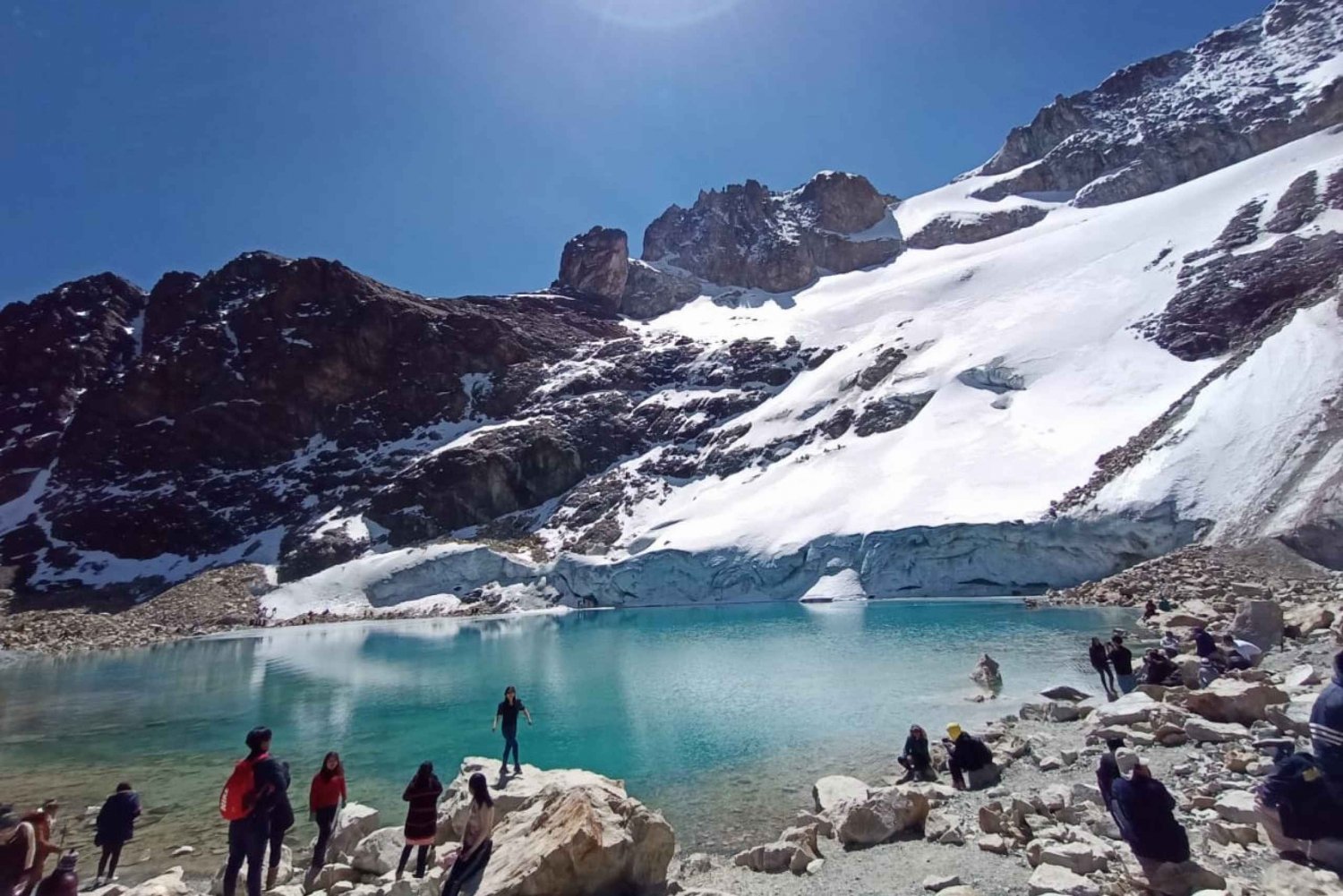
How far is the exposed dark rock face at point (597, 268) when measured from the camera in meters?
148

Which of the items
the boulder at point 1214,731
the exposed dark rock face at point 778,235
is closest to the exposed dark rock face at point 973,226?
the exposed dark rock face at point 778,235

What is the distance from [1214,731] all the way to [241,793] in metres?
12.3

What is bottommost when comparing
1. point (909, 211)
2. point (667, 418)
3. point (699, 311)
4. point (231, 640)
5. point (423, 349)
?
point (231, 640)

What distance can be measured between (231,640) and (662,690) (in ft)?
153

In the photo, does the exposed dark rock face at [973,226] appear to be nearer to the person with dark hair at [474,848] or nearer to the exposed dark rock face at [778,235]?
the exposed dark rock face at [778,235]

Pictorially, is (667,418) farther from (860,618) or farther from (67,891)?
(67,891)

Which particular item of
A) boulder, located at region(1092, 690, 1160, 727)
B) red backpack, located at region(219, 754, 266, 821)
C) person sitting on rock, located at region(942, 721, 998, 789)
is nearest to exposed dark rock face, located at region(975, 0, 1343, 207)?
boulder, located at region(1092, 690, 1160, 727)

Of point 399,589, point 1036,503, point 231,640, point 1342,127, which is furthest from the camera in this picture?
point 1342,127

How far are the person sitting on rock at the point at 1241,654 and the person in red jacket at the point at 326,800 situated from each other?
17.0 m

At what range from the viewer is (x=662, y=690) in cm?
2155

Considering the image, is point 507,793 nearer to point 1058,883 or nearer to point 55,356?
point 1058,883

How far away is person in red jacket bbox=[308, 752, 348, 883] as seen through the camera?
29.8 feet

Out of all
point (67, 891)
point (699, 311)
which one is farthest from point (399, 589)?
point (699, 311)

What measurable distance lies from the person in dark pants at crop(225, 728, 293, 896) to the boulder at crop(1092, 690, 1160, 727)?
12532 mm
